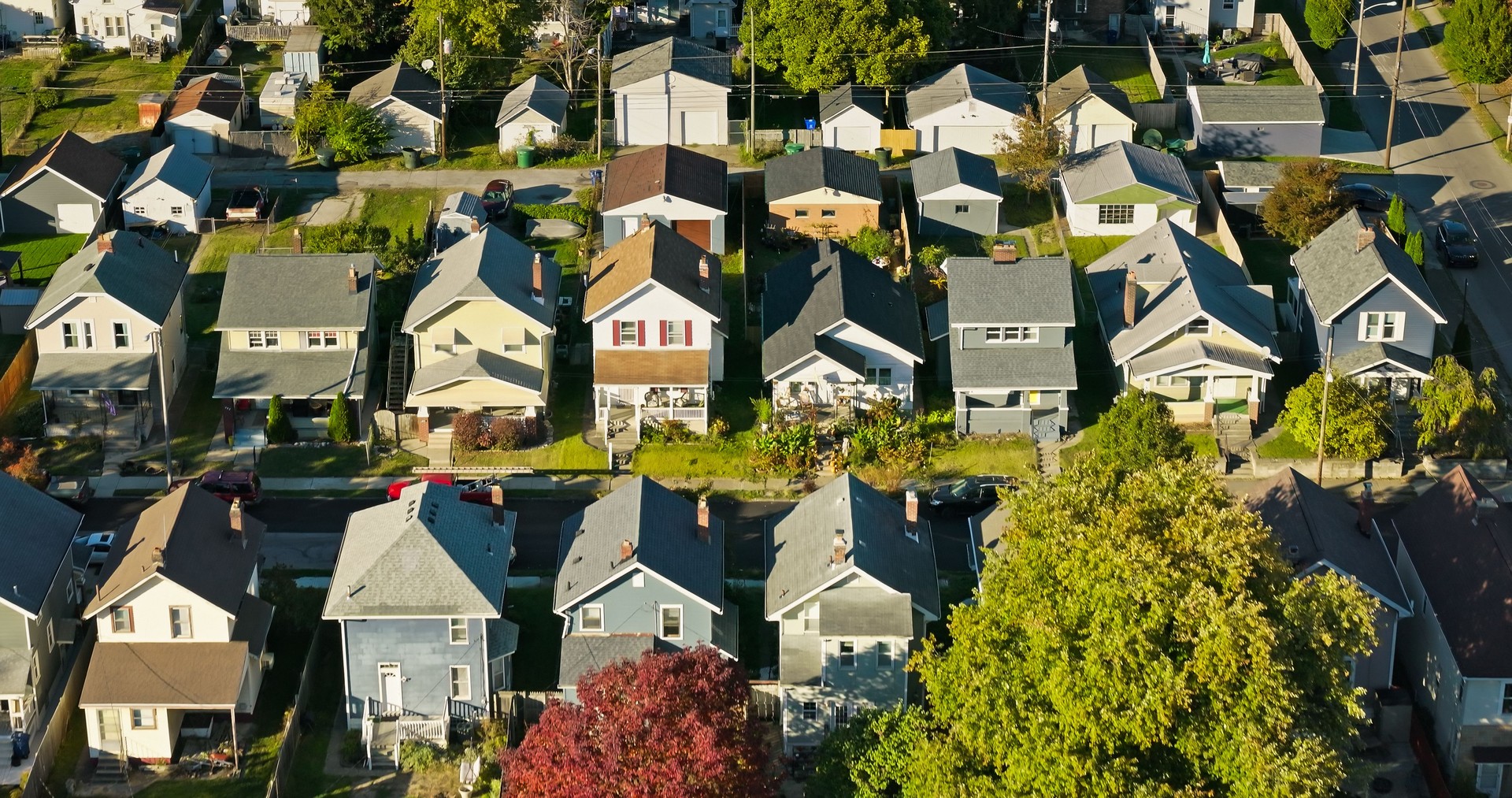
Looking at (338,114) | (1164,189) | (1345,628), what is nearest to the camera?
(1345,628)

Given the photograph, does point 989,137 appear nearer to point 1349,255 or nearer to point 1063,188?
point 1063,188

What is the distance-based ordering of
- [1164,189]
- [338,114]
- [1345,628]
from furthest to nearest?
[338,114]
[1164,189]
[1345,628]

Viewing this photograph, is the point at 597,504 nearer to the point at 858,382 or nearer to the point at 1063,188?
the point at 858,382

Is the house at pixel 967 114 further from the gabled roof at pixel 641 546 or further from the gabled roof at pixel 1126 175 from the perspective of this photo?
the gabled roof at pixel 641 546

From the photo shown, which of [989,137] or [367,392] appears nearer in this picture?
[367,392]

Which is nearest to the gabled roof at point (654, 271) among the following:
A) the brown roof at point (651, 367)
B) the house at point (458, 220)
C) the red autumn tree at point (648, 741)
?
the brown roof at point (651, 367)

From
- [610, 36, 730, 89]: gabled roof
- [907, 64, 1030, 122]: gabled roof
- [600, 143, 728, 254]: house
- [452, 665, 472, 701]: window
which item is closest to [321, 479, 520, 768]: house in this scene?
[452, 665, 472, 701]: window

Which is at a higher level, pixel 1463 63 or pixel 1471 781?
pixel 1463 63

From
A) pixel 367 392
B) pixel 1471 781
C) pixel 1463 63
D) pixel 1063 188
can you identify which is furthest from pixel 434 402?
pixel 1463 63
